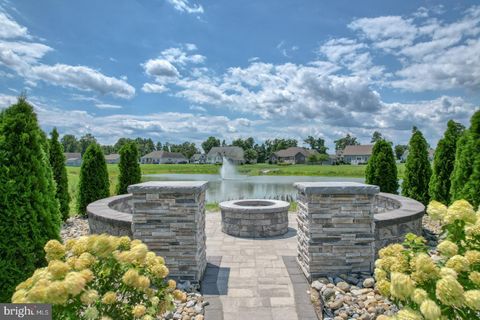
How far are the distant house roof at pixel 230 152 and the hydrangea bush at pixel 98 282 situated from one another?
66.3m

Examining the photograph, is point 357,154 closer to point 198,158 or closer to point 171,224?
point 198,158

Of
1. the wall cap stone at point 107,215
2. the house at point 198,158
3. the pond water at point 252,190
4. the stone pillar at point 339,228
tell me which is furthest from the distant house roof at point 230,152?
the stone pillar at point 339,228

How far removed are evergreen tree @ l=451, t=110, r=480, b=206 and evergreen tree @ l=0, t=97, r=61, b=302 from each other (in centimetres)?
661

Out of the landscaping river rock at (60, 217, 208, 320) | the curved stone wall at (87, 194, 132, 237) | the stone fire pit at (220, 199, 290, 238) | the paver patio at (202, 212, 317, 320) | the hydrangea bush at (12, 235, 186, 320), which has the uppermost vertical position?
the hydrangea bush at (12, 235, 186, 320)

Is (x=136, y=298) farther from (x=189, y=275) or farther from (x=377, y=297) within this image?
(x=377, y=297)

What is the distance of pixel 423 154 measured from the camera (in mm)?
8578

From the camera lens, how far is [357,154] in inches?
2633

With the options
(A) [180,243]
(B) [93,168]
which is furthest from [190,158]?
(A) [180,243]

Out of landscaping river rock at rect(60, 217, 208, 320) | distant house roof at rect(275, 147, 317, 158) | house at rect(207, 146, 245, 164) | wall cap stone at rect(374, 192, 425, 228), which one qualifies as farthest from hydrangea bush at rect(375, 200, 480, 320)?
distant house roof at rect(275, 147, 317, 158)

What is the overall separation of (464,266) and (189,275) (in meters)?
3.42

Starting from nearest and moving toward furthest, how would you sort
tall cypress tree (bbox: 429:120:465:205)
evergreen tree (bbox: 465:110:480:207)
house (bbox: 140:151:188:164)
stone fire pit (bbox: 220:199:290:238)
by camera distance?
evergreen tree (bbox: 465:110:480:207)
stone fire pit (bbox: 220:199:290:238)
tall cypress tree (bbox: 429:120:465:205)
house (bbox: 140:151:188:164)

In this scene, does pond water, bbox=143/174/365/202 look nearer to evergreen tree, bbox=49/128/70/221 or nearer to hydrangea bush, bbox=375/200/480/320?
evergreen tree, bbox=49/128/70/221

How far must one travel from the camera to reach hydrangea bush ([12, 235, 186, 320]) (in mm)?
1717

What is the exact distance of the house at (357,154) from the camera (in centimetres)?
6594
